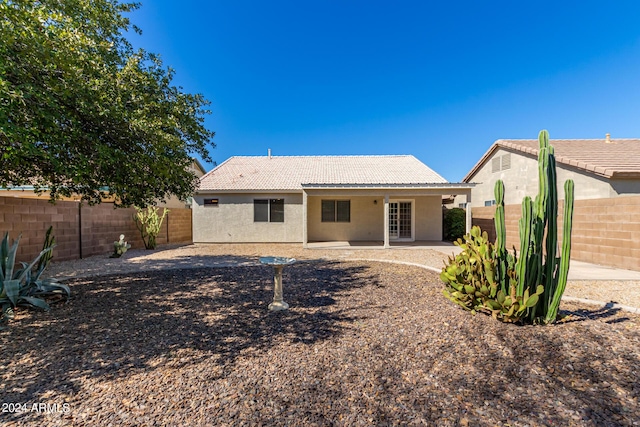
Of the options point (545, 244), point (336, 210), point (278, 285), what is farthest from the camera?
point (336, 210)

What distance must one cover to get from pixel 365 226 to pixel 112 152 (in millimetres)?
11570

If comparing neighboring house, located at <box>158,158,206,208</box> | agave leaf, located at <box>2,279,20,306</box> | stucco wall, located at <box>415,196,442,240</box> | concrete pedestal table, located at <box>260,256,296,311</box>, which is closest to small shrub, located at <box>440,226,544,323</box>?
concrete pedestal table, located at <box>260,256,296,311</box>

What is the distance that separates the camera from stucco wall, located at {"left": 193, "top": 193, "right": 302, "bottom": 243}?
14.7 meters

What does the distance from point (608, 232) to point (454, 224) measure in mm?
6757

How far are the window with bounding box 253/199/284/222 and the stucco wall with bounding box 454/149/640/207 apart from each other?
9.10 m

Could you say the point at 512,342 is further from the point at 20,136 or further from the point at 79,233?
the point at 79,233

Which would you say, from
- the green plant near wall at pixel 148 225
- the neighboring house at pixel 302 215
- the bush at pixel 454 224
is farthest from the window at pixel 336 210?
the green plant near wall at pixel 148 225

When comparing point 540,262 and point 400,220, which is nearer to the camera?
point 540,262

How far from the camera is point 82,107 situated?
4438 millimetres

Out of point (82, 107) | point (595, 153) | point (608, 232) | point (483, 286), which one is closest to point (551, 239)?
point (483, 286)

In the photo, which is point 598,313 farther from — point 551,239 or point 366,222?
point 366,222

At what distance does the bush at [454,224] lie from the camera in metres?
14.7

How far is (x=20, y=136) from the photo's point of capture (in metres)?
3.70

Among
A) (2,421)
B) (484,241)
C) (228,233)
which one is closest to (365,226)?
(228,233)
